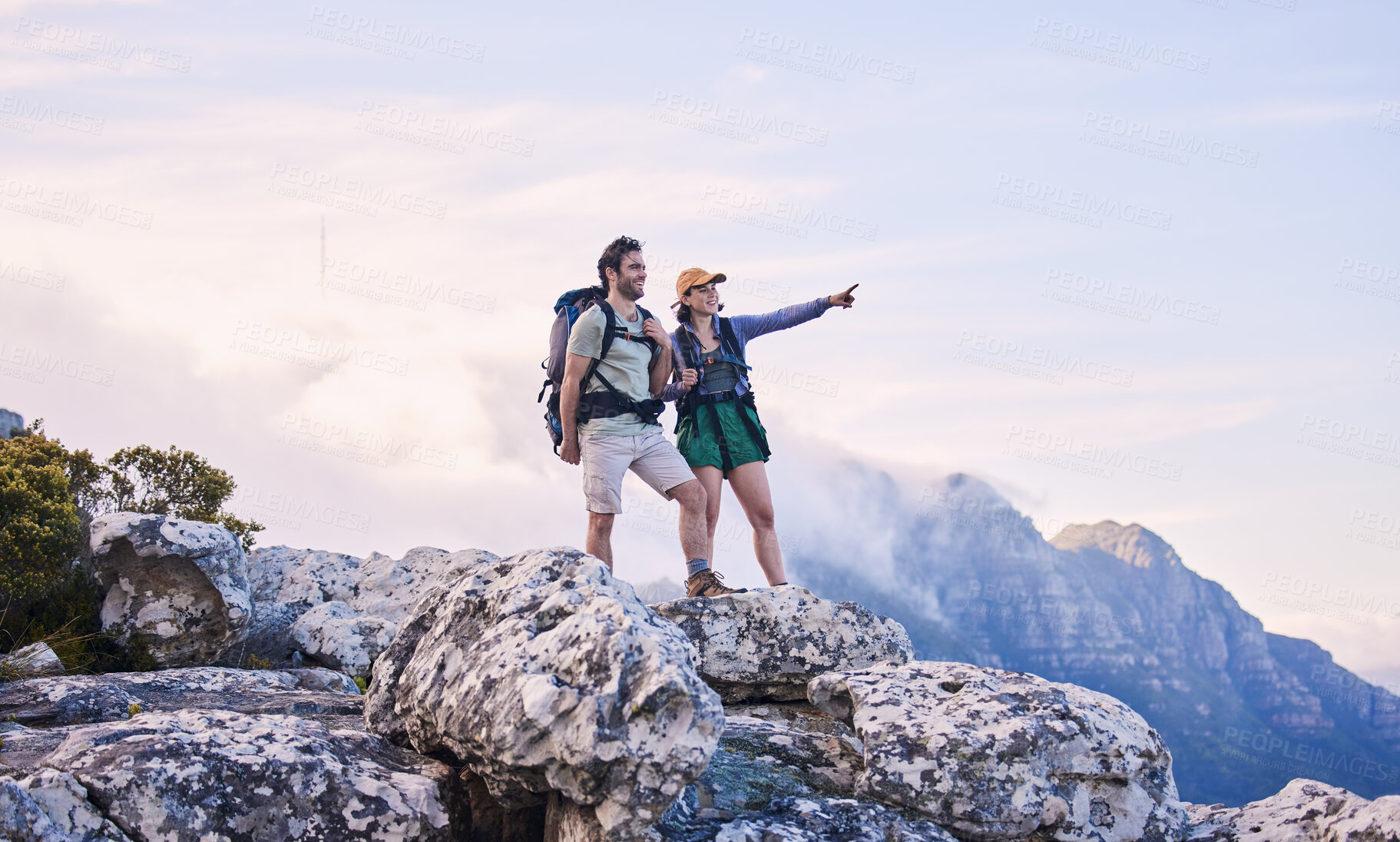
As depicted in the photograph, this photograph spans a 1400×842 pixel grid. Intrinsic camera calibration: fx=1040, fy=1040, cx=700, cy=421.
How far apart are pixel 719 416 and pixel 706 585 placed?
5.87 ft

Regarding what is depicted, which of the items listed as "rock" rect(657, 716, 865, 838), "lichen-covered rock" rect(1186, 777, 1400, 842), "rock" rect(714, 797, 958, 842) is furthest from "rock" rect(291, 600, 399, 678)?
"lichen-covered rock" rect(1186, 777, 1400, 842)

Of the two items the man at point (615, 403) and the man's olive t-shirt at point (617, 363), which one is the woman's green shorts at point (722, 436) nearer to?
the man at point (615, 403)

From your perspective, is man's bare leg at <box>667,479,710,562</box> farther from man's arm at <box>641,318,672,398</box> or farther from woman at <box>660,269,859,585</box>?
man's arm at <box>641,318,672,398</box>

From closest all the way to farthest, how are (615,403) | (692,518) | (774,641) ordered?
(774,641)
(615,403)
(692,518)

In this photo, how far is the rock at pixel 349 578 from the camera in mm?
16422

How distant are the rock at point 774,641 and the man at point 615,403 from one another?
605mm

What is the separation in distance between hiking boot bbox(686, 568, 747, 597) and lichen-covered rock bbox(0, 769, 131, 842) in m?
5.40

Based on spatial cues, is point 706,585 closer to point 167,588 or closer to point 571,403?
point 571,403

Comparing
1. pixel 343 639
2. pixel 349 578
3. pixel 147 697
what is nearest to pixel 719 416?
pixel 147 697

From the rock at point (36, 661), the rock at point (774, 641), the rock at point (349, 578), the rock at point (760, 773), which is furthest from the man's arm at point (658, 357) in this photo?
the rock at point (36, 661)

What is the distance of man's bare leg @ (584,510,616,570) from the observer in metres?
9.68

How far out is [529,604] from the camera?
259 inches

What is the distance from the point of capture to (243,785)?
19.5ft

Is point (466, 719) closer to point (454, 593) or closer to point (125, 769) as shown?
point (454, 593)
